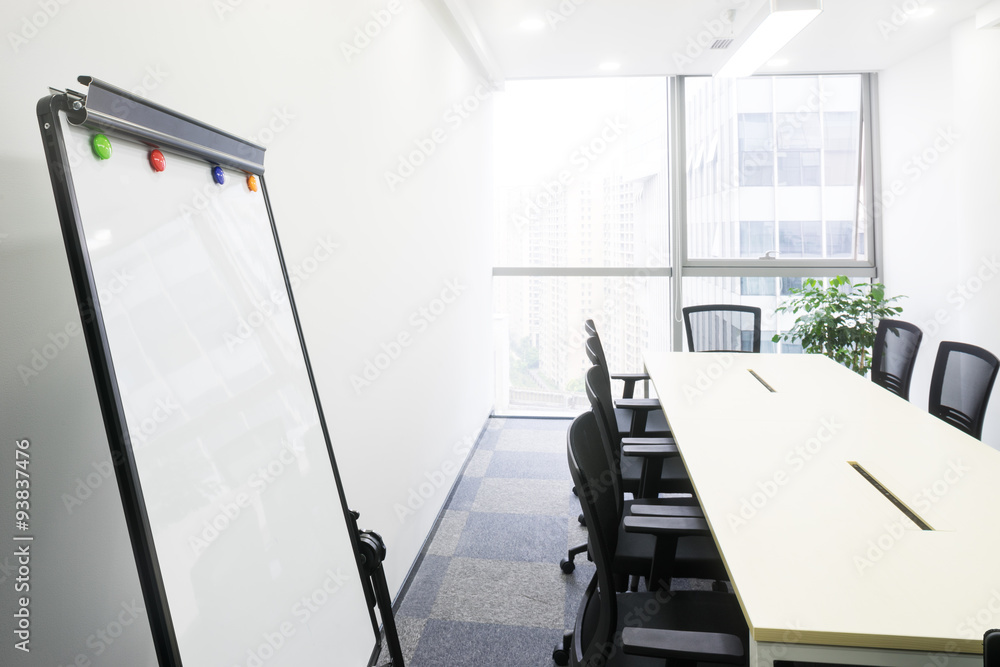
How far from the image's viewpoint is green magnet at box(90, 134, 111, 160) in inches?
32.4

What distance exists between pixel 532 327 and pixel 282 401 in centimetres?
406

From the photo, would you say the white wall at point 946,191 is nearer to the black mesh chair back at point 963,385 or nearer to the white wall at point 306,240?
the black mesh chair back at point 963,385

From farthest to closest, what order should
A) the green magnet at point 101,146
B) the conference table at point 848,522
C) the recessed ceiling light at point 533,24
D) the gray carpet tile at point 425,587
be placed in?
1. the recessed ceiling light at point 533,24
2. the gray carpet tile at point 425,587
3. the conference table at point 848,522
4. the green magnet at point 101,146

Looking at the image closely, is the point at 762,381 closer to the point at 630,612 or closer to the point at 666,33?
the point at 630,612

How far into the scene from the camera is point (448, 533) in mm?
3027

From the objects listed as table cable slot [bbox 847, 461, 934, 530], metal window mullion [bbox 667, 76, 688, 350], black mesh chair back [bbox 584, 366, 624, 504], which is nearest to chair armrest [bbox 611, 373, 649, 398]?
black mesh chair back [bbox 584, 366, 624, 504]

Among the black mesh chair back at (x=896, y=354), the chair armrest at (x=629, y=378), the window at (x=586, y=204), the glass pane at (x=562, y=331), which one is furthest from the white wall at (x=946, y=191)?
the chair armrest at (x=629, y=378)

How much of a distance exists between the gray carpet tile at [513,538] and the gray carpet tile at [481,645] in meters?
0.53

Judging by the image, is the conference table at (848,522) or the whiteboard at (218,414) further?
the conference table at (848,522)

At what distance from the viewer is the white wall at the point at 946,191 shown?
3672 millimetres

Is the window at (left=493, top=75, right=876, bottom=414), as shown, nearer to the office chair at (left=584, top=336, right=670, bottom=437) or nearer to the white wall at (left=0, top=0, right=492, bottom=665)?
the white wall at (left=0, top=0, right=492, bottom=665)

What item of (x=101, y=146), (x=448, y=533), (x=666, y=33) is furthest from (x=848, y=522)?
(x=666, y=33)

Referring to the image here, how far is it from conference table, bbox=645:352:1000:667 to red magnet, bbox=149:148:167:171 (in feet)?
4.42

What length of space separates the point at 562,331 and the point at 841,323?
2.13 m
